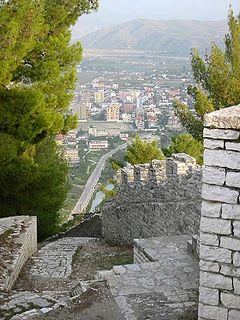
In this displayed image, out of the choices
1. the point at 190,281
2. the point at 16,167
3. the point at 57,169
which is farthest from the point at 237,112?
the point at 57,169

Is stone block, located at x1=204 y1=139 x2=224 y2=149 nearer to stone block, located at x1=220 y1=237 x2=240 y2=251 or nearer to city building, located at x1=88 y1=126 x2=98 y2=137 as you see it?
stone block, located at x1=220 y1=237 x2=240 y2=251

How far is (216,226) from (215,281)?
21.2 inches

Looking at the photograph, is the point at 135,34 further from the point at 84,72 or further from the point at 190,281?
the point at 190,281

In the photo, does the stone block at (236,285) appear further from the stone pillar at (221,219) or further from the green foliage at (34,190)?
the green foliage at (34,190)

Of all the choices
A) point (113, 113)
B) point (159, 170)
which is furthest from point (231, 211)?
point (113, 113)

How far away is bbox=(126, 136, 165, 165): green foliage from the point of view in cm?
2012

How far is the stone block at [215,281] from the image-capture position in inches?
211

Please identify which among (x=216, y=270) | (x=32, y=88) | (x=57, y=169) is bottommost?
(x=57, y=169)

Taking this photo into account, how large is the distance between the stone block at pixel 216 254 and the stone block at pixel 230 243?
0.05 metres

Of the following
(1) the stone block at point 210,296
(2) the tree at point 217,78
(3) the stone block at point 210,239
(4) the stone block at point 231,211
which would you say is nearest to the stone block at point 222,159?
(4) the stone block at point 231,211

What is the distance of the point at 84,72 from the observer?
244 feet

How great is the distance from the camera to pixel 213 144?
5176mm

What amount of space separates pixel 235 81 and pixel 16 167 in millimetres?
6207

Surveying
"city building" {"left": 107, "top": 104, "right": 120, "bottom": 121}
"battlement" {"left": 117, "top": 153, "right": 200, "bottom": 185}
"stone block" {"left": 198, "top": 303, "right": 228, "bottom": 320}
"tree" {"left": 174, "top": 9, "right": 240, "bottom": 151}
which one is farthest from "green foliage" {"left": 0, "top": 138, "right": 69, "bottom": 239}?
"city building" {"left": 107, "top": 104, "right": 120, "bottom": 121}
